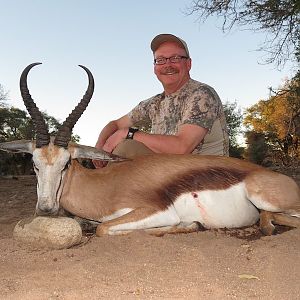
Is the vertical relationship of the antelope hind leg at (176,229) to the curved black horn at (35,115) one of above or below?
below

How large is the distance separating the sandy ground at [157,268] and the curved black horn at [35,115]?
0.97 m

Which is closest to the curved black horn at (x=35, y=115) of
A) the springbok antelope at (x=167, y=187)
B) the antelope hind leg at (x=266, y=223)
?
the springbok antelope at (x=167, y=187)

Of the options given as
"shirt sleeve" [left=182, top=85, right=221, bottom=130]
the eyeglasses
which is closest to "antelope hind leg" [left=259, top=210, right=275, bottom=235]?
→ "shirt sleeve" [left=182, top=85, right=221, bottom=130]

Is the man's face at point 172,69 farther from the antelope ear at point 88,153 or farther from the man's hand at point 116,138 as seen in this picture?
the antelope ear at point 88,153

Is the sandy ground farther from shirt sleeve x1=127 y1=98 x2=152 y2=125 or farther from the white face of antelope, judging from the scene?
shirt sleeve x1=127 y1=98 x2=152 y2=125

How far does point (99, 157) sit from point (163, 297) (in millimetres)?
2206

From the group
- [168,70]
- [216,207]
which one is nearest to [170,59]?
[168,70]

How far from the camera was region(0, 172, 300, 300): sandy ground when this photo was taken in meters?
2.70

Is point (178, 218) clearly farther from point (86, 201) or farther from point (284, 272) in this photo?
point (284, 272)

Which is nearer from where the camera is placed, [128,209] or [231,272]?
[231,272]

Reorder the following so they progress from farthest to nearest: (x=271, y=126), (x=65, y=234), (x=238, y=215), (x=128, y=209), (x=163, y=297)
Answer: (x=271, y=126), (x=238, y=215), (x=128, y=209), (x=65, y=234), (x=163, y=297)

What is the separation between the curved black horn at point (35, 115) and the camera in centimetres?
447

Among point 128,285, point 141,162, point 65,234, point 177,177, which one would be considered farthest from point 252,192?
point 128,285

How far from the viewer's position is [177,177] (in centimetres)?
464
